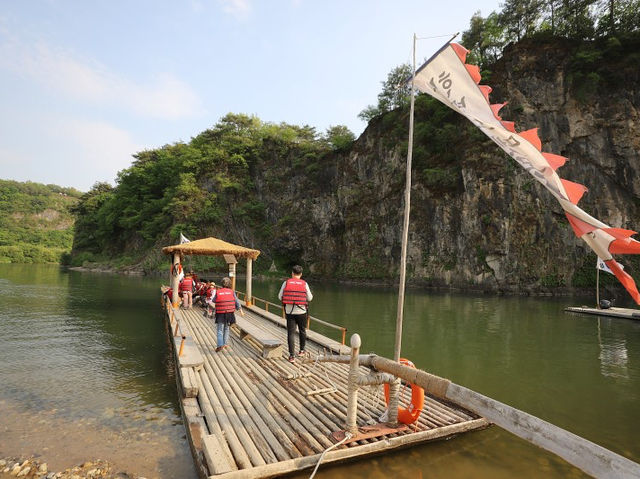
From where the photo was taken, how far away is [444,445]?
5762mm

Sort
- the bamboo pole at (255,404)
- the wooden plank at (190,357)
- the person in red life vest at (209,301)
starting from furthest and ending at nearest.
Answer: the person in red life vest at (209,301) → the wooden plank at (190,357) → the bamboo pole at (255,404)

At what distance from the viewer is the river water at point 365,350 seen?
5.44 meters

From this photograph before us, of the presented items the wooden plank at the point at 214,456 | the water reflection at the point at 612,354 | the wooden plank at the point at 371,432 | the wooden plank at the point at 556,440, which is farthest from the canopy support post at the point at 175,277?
the water reflection at the point at 612,354

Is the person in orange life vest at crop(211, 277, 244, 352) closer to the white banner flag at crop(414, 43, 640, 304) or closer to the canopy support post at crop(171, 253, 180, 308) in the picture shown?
the white banner flag at crop(414, 43, 640, 304)

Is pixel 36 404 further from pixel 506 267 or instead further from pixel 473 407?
pixel 506 267

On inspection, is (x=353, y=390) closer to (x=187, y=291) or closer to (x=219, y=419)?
(x=219, y=419)

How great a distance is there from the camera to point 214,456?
4.43 metres

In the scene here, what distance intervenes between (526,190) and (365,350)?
105ft

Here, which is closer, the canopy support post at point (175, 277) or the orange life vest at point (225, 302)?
the orange life vest at point (225, 302)

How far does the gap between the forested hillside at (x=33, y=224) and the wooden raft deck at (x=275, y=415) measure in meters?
102

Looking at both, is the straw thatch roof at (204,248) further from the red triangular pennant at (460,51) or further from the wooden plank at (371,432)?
the red triangular pennant at (460,51)

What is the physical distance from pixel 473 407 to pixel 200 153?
214 ft

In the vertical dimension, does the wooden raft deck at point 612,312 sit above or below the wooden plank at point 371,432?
below

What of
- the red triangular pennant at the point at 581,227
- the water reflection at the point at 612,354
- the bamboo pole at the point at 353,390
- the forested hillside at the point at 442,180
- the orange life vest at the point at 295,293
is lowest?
the water reflection at the point at 612,354
